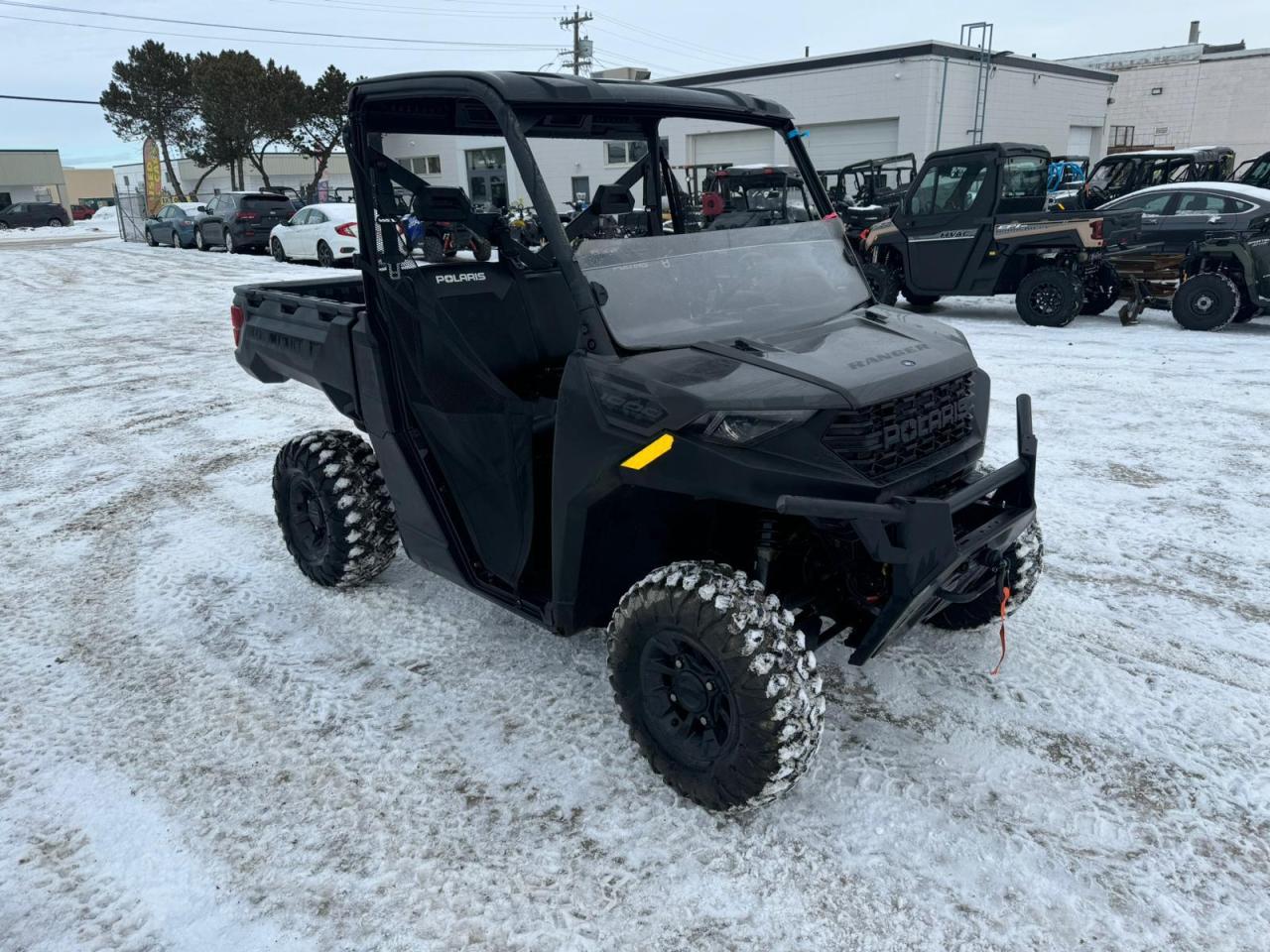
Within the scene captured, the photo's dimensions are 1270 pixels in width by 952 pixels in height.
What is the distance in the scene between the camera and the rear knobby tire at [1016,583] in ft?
11.3

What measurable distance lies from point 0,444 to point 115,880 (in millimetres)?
5752

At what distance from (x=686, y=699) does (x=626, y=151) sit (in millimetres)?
2540

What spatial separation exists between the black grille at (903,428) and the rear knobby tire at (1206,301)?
921 cm

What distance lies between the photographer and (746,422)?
8.12 ft

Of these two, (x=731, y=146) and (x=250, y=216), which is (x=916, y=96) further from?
(x=731, y=146)

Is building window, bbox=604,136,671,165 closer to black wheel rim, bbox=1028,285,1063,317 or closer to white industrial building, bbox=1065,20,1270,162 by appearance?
black wheel rim, bbox=1028,285,1063,317

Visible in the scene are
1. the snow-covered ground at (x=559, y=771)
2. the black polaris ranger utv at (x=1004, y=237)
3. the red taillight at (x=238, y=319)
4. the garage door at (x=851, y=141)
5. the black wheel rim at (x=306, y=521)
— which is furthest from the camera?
the garage door at (x=851, y=141)

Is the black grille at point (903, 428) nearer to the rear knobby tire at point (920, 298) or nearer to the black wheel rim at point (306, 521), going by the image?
the black wheel rim at point (306, 521)

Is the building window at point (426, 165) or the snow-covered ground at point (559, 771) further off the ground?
the building window at point (426, 165)

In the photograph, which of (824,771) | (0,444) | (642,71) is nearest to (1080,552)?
(824,771)

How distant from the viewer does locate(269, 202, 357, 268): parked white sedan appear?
1798 centimetres

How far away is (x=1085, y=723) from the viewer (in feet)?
10.3

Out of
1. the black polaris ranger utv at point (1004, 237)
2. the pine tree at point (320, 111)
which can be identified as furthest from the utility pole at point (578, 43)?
the black polaris ranger utv at point (1004, 237)

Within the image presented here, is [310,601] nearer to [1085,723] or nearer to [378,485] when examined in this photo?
[378,485]
